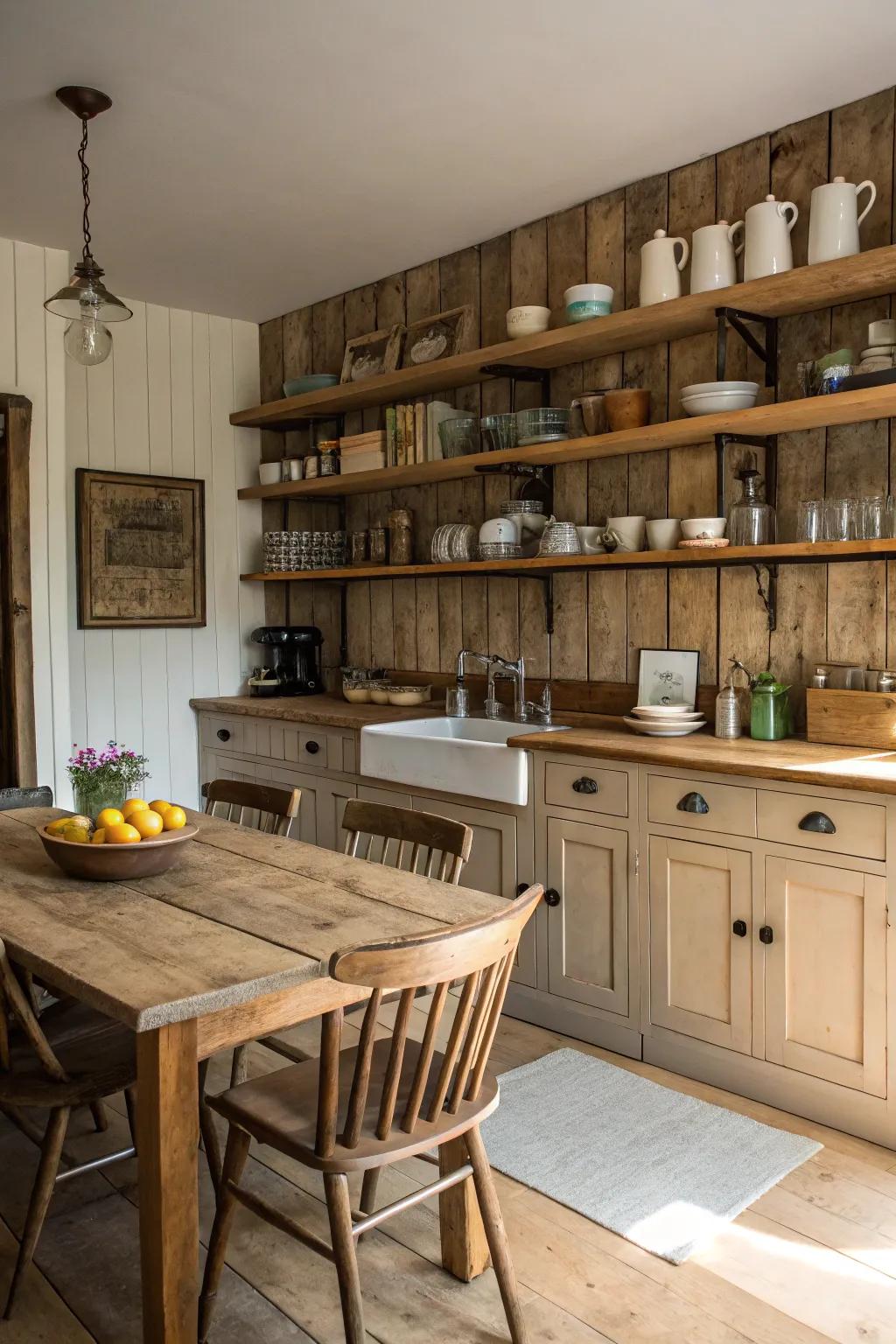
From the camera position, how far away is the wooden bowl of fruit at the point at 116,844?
84.2 inches

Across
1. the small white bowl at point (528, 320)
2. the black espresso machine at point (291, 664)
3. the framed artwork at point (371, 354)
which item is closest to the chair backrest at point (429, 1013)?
the small white bowl at point (528, 320)

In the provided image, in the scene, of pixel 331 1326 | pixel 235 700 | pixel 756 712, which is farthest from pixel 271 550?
pixel 331 1326

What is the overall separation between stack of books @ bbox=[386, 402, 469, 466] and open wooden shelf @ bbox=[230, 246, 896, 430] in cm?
10

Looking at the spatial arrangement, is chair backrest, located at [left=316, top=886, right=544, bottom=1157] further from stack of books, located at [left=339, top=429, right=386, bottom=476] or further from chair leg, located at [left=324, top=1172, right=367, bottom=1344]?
stack of books, located at [left=339, top=429, right=386, bottom=476]

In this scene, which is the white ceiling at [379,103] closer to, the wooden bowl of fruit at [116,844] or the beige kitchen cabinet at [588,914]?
the wooden bowl of fruit at [116,844]

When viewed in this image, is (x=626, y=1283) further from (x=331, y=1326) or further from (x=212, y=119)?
(x=212, y=119)

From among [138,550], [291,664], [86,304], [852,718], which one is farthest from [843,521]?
[138,550]

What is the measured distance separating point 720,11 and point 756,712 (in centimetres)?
181

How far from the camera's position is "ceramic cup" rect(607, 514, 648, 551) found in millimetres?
3498

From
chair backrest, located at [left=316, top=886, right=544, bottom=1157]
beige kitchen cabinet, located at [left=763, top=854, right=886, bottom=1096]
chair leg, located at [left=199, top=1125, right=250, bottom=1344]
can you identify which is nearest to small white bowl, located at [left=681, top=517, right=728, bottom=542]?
beige kitchen cabinet, located at [left=763, top=854, right=886, bottom=1096]

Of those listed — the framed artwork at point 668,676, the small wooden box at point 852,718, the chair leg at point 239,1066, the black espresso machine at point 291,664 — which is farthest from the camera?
the black espresso machine at point 291,664

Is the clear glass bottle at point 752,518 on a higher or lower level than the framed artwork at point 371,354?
lower

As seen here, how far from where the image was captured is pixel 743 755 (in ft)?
9.23

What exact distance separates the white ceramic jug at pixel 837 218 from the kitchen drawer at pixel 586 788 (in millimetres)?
1518
